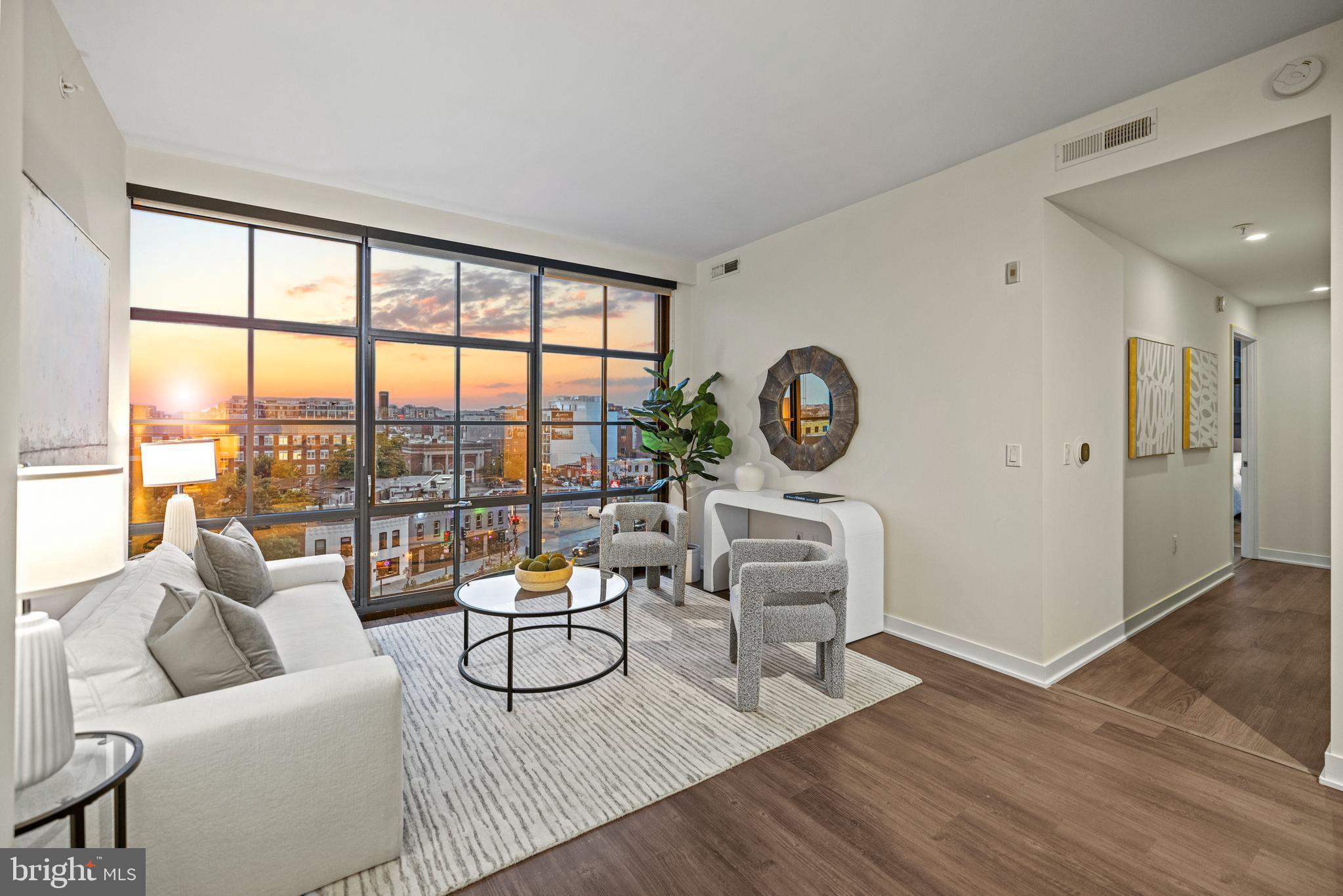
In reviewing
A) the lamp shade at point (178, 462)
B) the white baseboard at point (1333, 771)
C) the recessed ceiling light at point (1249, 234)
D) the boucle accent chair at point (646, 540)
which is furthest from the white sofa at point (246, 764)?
the recessed ceiling light at point (1249, 234)

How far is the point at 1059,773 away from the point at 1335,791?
0.93 m

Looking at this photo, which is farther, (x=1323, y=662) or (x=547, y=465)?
(x=547, y=465)

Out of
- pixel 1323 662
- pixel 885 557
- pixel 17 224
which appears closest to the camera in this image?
pixel 17 224

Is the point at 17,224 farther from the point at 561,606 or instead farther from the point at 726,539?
the point at 726,539

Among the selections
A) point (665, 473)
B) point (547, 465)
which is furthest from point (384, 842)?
point (665, 473)

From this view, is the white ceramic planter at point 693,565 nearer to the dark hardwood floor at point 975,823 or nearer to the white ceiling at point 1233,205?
the dark hardwood floor at point 975,823

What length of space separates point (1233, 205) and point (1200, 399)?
6.38ft

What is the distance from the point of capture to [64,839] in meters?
1.33

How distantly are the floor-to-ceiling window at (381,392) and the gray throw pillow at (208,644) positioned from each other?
7.19ft

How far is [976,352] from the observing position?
3305 mm

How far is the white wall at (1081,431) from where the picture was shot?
3.07 m

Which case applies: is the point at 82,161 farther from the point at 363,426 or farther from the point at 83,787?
the point at 83,787

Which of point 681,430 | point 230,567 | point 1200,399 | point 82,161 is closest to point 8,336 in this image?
point 230,567

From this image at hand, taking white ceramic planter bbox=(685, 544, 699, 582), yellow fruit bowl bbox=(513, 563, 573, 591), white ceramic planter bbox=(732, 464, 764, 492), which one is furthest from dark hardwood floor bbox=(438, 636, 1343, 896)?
white ceramic planter bbox=(685, 544, 699, 582)
